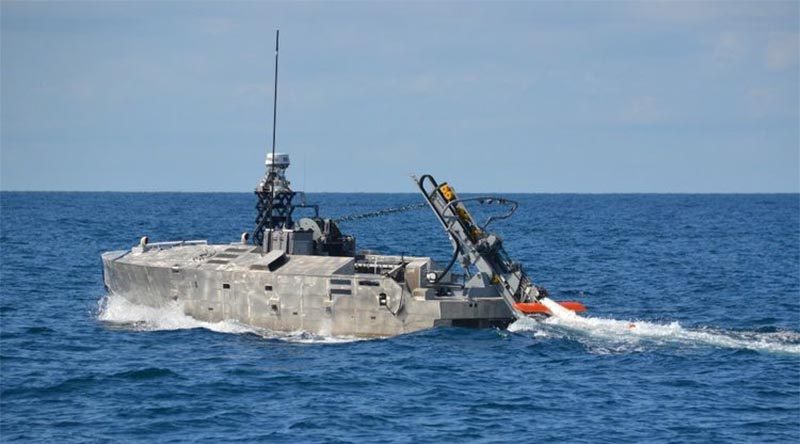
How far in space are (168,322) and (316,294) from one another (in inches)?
301

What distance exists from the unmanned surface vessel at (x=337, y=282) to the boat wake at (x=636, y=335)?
65cm

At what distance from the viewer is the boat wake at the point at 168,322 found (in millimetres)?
45906

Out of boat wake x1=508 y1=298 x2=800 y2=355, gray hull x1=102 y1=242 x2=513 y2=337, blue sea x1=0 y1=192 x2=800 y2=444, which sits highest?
gray hull x1=102 y1=242 x2=513 y2=337

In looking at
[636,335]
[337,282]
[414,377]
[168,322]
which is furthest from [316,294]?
[636,335]

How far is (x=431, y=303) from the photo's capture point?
4494cm

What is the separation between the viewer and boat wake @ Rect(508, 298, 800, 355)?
4259 centimetres

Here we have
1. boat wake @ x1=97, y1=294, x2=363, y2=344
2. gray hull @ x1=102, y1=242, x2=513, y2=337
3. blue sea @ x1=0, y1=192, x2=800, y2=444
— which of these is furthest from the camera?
boat wake @ x1=97, y1=294, x2=363, y2=344

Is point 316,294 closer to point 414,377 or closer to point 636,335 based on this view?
point 414,377

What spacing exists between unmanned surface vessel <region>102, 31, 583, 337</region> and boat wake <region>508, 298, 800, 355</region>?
653 mm

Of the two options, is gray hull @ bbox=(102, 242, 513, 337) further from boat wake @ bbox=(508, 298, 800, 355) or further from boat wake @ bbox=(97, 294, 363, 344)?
boat wake @ bbox=(508, 298, 800, 355)

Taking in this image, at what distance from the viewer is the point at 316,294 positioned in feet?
150

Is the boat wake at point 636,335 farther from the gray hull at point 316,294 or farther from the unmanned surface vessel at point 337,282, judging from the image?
the gray hull at point 316,294

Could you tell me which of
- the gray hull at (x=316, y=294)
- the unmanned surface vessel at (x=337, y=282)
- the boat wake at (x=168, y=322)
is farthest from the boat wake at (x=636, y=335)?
the boat wake at (x=168, y=322)

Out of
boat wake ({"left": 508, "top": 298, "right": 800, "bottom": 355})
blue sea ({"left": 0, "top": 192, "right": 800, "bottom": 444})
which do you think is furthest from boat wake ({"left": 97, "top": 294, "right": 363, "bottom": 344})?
boat wake ({"left": 508, "top": 298, "right": 800, "bottom": 355})
